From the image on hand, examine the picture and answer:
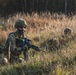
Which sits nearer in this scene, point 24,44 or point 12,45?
point 12,45

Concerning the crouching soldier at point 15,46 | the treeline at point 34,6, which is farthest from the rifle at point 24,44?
the treeline at point 34,6

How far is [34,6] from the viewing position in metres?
26.2

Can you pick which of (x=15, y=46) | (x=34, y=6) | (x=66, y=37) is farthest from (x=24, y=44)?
(x=34, y=6)

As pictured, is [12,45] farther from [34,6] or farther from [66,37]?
[34,6]

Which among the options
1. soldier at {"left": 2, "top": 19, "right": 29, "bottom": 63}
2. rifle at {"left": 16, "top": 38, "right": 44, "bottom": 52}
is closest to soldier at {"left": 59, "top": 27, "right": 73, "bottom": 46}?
rifle at {"left": 16, "top": 38, "right": 44, "bottom": 52}

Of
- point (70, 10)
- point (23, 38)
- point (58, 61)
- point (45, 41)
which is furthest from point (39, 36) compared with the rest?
point (70, 10)

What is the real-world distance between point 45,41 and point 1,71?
372cm

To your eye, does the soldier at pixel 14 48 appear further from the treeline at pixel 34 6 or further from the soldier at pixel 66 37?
the treeline at pixel 34 6

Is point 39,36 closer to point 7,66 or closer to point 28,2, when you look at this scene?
point 7,66

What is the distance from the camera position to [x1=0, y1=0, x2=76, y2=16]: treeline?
992 inches

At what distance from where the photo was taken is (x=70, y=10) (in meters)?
24.6

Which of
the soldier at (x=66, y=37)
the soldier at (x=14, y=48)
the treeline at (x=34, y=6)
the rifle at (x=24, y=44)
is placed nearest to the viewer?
the soldier at (x=14, y=48)

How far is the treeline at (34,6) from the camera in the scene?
25203 millimetres

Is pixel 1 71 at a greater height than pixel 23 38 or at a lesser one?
lesser
